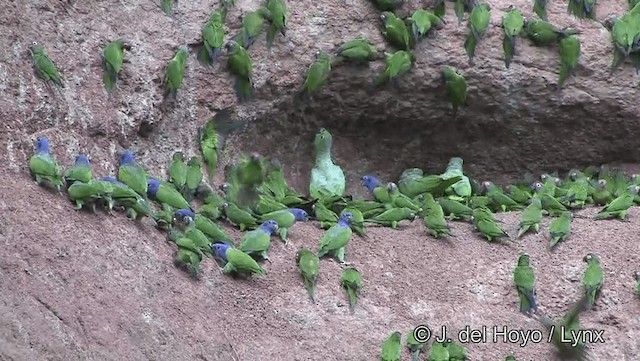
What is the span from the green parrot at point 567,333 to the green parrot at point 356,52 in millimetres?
2869

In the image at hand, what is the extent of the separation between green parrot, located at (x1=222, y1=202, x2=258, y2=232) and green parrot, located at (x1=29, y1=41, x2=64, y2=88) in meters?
1.49

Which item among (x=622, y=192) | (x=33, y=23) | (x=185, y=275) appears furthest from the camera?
(x=622, y=192)

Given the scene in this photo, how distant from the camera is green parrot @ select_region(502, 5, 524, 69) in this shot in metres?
9.40

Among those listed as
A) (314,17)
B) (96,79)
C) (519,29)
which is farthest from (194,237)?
(519,29)

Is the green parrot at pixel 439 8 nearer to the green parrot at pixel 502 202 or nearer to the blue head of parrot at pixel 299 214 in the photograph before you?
the green parrot at pixel 502 202

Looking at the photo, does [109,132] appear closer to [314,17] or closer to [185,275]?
[185,275]

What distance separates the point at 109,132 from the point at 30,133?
73cm

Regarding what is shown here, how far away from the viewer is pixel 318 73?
9.02m

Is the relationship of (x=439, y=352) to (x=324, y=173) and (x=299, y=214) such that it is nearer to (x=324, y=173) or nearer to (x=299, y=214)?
(x=299, y=214)

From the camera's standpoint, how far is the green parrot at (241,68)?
349 inches

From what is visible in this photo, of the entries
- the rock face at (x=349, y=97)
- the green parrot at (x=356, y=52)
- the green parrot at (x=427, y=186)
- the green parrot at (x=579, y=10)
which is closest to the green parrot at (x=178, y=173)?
the rock face at (x=349, y=97)

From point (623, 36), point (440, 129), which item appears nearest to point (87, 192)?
point (440, 129)

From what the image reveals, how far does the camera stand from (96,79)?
8.29m

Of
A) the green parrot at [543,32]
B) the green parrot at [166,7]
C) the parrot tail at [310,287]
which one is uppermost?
the green parrot at [166,7]
